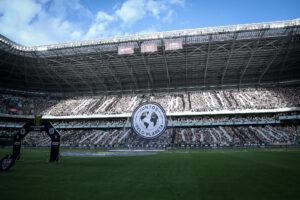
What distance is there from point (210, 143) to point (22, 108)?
5523 centimetres

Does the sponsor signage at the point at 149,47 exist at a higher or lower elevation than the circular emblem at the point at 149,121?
higher

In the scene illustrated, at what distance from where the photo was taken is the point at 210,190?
6.36 m

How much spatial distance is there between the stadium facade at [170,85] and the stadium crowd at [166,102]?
0.24 metres

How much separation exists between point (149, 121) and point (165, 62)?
34.0 meters

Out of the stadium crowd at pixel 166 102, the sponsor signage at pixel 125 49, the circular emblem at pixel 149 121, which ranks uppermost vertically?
the sponsor signage at pixel 125 49

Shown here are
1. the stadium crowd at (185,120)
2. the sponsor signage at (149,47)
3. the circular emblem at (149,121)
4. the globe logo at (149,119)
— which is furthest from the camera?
the stadium crowd at (185,120)

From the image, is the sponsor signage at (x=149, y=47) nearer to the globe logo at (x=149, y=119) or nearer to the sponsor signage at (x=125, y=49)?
the sponsor signage at (x=125, y=49)

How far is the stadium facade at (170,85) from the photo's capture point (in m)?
40.2

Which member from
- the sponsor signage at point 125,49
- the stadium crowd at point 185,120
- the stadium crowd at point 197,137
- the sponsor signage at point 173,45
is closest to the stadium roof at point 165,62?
the sponsor signage at point 173,45

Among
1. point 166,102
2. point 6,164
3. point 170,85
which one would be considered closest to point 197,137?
point 166,102

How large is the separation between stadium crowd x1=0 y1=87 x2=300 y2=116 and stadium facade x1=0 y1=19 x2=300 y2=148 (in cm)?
24

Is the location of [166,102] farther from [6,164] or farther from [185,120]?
[6,164]

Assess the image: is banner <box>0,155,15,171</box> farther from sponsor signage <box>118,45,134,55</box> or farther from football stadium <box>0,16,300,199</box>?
sponsor signage <box>118,45,134,55</box>

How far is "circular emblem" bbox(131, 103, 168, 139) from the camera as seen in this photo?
624 inches
